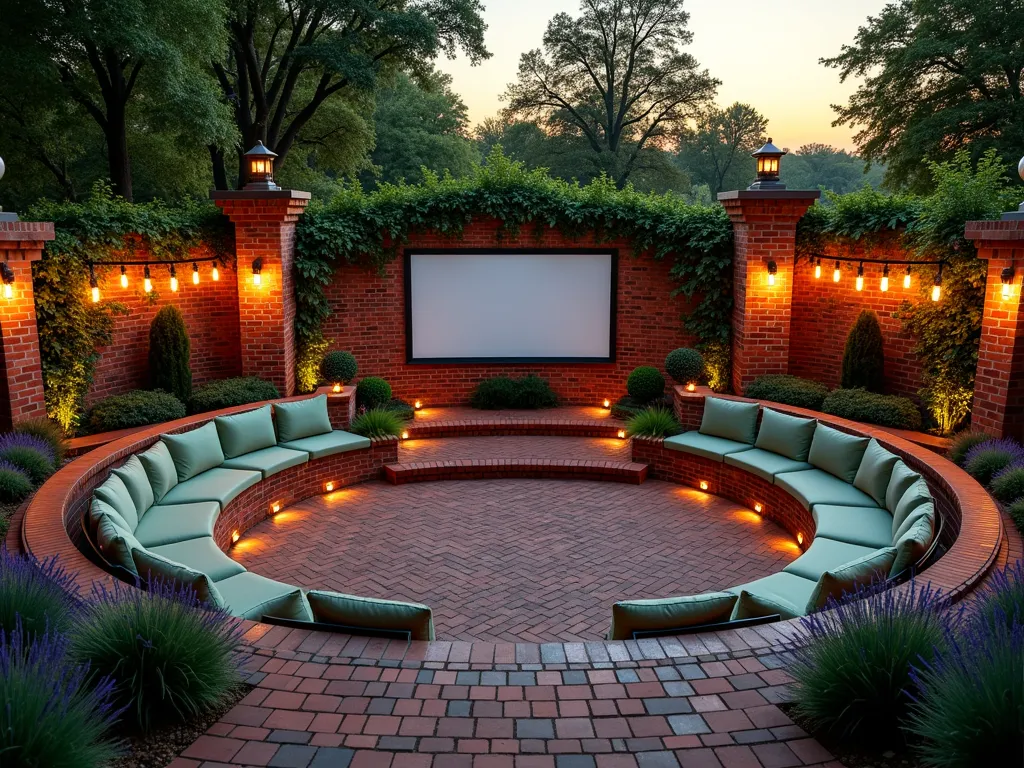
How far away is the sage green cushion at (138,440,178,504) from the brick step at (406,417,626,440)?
156 inches

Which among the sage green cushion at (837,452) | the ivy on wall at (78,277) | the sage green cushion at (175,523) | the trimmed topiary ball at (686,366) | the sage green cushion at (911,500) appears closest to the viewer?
the sage green cushion at (911,500)

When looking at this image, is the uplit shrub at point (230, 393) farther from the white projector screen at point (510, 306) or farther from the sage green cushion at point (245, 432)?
the white projector screen at point (510, 306)

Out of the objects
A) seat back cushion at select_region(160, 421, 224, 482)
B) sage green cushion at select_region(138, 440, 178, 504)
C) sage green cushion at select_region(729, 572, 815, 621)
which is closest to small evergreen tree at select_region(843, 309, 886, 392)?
sage green cushion at select_region(729, 572, 815, 621)

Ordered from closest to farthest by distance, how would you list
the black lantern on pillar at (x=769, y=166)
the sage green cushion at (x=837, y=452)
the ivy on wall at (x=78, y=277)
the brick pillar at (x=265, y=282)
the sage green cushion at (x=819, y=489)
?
the sage green cushion at (x=819, y=489) < the sage green cushion at (x=837, y=452) < the ivy on wall at (x=78, y=277) < the black lantern on pillar at (x=769, y=166) < the brick pillar at (x=265, y=282)

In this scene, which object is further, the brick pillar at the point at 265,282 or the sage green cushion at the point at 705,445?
the brick pillar at the point at 265,282

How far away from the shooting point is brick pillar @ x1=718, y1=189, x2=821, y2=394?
10.0 metres

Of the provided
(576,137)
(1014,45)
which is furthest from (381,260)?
(576,137)

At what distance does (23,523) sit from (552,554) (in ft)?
14.3

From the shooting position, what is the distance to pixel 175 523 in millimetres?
6520

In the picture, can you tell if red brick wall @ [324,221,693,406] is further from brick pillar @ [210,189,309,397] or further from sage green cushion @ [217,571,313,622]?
sage green cushion @ [217,571,313,622]

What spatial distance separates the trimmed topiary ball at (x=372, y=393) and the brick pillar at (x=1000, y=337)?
7330 mm

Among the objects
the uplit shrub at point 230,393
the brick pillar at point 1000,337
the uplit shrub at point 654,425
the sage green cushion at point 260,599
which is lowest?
the sage green cushion at point 260,599

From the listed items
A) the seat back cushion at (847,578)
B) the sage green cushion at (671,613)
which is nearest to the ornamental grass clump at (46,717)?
the sage green cushion at (671,613)

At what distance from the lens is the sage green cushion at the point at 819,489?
22.9ft
